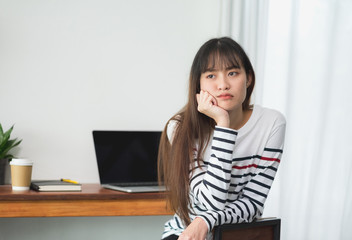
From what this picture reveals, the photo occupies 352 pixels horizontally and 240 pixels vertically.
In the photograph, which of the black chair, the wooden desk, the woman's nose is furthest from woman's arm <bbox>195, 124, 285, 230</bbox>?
the wooden desk

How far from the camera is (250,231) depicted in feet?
3.40

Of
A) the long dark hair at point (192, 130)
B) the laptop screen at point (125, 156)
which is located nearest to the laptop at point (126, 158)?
the laptop screen at point (125, 156)

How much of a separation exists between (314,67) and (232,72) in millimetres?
922

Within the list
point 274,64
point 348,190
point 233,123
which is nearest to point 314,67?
point 274,64

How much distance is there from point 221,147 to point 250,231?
26 centimetres

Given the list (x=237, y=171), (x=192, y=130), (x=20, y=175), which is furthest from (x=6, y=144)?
(x=237, y=171)

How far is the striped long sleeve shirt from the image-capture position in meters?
1.19

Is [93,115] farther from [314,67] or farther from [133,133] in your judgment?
[314,67]

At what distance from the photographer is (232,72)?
4.14ft

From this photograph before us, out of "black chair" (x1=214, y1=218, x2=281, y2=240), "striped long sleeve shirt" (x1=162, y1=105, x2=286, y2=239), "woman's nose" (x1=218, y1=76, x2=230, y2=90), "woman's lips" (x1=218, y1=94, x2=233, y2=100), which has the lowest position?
"black chair" (x1=214, y1=218, x2=281, y2=240)

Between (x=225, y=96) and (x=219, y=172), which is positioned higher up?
(x=225, y=96)

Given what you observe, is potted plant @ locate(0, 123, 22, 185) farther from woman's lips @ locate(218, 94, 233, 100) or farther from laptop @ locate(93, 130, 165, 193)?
woman's lips @ locate(218, 94, 233, 100)

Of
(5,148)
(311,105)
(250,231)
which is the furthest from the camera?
(5,148)

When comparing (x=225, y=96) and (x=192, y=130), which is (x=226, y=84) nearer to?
Result: (x=225, y=96)
